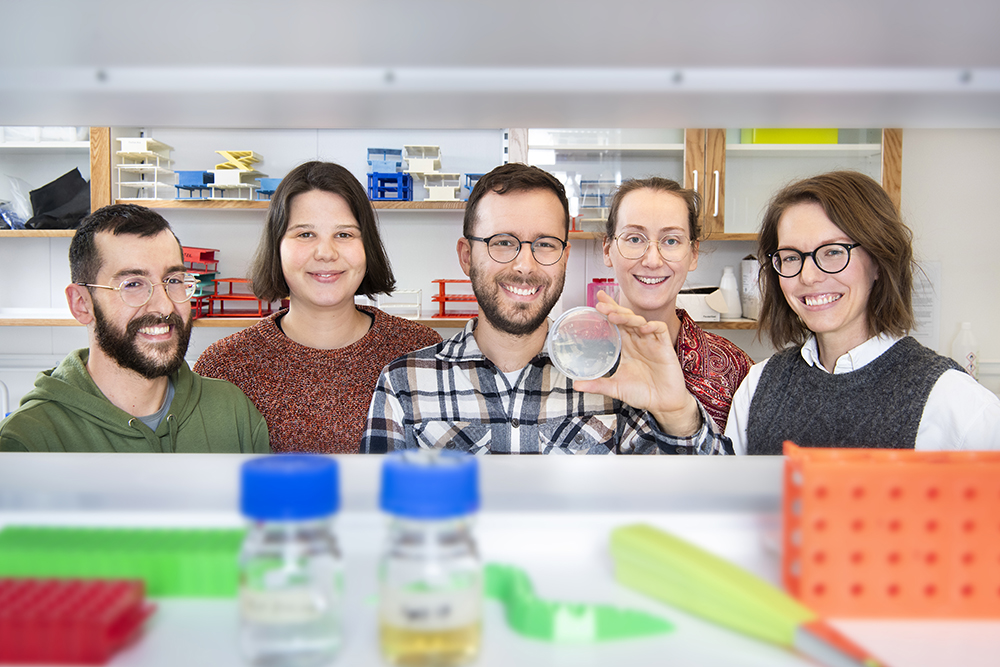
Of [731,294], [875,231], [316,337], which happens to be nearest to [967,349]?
[731,294]

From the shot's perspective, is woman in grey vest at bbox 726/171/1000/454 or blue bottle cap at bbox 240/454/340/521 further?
woman in grey vest at bbox 726/171/1000/454

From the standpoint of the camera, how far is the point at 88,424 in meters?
1.30

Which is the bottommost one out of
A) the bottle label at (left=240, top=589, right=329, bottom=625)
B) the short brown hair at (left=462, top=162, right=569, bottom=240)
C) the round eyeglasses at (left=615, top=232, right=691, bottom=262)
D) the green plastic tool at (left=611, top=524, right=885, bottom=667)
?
the green plastic tool at (left=611, top=524, right=885, bottom=667)

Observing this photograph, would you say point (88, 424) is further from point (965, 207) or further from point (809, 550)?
point (965, 207)

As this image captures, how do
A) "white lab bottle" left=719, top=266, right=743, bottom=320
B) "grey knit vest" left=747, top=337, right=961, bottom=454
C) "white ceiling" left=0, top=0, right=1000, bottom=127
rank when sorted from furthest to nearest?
"white lab bottle" left=719, top=266, right=743, bottom=320 → "grey knit vest" left=747, top=337, right=961, bottom=454 → "white ceiling" left=0, top=0, right=1000, bottom=127

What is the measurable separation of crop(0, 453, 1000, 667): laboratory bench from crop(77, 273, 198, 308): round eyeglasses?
0.72 meters

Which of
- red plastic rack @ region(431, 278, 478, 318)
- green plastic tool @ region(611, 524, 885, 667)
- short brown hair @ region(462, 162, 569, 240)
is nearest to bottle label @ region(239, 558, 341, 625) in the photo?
green plastic tool @ region(611, 524, 885, 667)

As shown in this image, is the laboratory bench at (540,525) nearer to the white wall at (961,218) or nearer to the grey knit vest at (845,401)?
the grey knit vest at (845,401)

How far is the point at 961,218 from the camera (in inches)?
128

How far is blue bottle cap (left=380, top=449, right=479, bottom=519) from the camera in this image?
1.28 feet

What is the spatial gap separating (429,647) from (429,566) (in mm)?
45

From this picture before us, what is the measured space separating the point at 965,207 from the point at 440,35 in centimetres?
350

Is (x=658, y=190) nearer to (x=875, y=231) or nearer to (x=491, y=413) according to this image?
(x=875, y=231)

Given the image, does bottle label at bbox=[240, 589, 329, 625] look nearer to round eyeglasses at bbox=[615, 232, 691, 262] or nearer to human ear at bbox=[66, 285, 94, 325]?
human ear at bbox=[66, 285, 94, 325]
